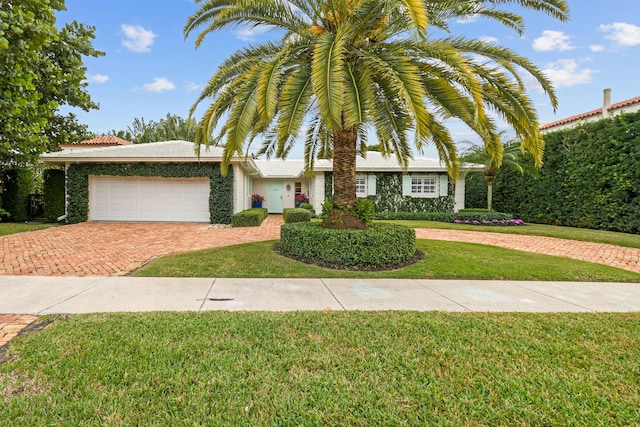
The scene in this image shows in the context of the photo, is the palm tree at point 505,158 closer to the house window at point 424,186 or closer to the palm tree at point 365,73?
the house window at point 424,186

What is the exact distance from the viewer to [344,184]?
7.42m

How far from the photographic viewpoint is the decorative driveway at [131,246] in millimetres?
6273

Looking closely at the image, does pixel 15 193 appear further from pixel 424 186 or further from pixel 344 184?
pixel 424 186

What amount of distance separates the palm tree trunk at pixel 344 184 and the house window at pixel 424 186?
Result: 11.5 meters

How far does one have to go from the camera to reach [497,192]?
736 inches

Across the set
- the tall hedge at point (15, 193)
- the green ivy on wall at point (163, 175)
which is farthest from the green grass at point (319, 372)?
the tall hedge at point (15, 193)

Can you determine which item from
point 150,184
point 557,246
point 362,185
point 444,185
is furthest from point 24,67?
point 444,185

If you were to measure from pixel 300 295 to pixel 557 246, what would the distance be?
29.8 feet

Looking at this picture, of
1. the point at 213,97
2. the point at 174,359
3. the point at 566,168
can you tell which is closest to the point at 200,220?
the point at 213,97

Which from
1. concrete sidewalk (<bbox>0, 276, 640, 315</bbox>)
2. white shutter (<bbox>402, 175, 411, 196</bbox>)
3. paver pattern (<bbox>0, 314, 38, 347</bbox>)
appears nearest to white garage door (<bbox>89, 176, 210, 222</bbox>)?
concrete sidewalk (<bbox>0, 276, 640, 315</bbox>)

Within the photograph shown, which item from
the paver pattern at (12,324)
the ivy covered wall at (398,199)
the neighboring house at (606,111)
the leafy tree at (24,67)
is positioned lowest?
the paver pattern at (12,324)

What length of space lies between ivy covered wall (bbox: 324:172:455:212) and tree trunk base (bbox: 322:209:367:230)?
10.5m

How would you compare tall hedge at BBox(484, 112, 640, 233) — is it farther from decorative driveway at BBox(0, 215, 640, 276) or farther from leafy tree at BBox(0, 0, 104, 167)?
leafy tree at BBox(0, 0, 104, 167)

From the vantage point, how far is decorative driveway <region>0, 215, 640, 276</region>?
6.27 metres
